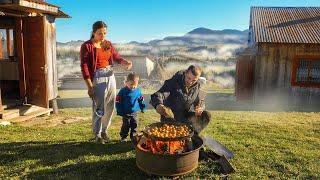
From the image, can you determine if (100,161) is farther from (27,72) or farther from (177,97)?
(27,72)

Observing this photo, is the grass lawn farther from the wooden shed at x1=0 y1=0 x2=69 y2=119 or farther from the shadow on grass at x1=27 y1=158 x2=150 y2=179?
the wooden shed at x1=0 y1=0 x2=69 y2=119

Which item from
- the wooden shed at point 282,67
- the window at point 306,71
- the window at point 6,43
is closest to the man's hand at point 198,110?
the window at point 6,43

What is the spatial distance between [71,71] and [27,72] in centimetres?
1808

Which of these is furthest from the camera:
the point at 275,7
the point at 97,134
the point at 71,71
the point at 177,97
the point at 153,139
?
Result: the point at 71,71

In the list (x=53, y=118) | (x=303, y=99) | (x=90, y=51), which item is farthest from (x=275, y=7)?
(x=90, y=51)

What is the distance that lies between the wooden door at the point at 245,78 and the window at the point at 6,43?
1059 cm

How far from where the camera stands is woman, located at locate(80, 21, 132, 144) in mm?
6527

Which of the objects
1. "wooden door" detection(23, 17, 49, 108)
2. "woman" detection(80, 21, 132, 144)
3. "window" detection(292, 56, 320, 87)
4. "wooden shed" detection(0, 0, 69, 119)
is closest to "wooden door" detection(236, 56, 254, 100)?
"window" detection(292, 56, 320, 87)

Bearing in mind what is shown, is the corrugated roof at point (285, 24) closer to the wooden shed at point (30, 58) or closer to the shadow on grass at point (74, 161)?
the wooden shed at point (30, 58)

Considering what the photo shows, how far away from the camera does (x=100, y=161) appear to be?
619cm

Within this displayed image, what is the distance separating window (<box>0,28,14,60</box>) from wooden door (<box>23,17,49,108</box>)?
2419 mm

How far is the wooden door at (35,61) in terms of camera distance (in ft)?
34.3

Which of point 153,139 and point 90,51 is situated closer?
point 153,139

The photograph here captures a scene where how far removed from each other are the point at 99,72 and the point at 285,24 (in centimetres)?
1394
